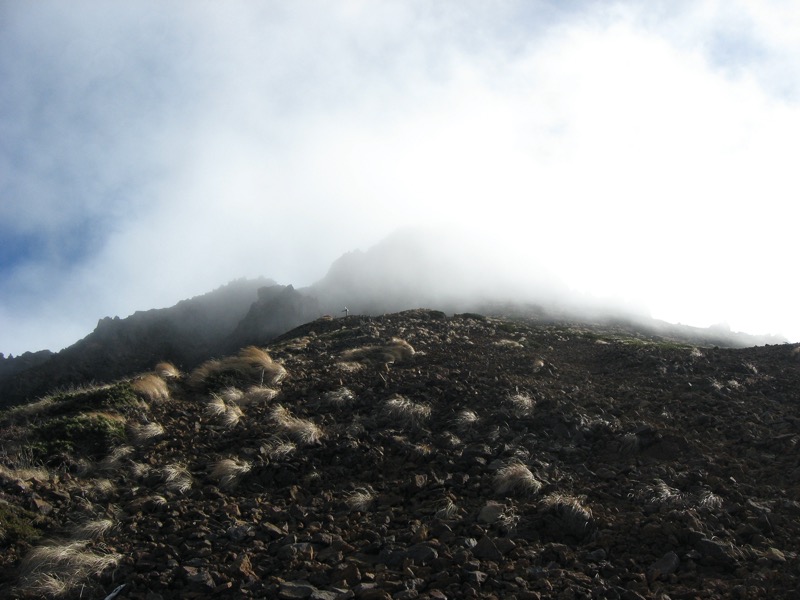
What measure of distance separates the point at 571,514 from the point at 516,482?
1412 mm

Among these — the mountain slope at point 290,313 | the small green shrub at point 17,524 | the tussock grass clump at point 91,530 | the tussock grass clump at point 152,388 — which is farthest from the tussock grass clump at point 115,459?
the mountain slope at point 290,313

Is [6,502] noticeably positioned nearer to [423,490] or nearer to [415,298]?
[423,490]

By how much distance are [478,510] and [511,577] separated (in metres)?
1.95

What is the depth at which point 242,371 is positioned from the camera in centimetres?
1794

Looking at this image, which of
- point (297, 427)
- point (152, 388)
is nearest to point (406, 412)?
point (297, 427)

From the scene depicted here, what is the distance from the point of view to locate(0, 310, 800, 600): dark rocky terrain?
7.89m

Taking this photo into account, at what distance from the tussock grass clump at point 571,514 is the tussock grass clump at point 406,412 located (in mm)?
4461

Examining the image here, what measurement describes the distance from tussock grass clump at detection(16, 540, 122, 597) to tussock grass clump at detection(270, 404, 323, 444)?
470 cm

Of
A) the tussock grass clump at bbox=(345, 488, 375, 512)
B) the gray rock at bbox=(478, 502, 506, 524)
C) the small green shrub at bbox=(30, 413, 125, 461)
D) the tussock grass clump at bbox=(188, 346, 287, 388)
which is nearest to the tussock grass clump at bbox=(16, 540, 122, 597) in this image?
the tussock grass clump at bbox=(345, 488, 375, 512)

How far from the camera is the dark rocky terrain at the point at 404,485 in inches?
311

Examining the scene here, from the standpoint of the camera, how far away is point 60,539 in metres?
8.79

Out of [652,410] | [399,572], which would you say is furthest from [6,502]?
[652,410]

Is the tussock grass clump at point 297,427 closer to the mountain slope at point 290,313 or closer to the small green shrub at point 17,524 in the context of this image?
the small green shrub at point 17,524

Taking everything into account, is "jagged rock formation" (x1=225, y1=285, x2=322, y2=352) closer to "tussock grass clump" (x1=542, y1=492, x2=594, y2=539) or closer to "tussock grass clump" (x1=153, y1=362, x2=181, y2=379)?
"tussock grass clump" (x1=153, y1=362, x2=181, y2=379)
